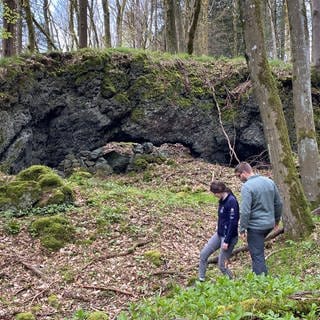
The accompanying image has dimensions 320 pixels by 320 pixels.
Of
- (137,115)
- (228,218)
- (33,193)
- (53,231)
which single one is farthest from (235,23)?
(228,218)

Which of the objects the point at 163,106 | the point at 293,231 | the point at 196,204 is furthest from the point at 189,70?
the point at 293,231

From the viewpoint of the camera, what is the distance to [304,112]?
1008 cm

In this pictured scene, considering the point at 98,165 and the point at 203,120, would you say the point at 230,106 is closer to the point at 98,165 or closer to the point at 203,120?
the point at 203,120

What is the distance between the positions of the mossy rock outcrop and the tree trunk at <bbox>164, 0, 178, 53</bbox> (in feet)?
36.8

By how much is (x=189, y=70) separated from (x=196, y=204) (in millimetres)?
7579

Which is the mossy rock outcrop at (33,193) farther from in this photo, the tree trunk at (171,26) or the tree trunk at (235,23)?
the tree trunk at (235,23)

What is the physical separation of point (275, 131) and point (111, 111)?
931 cm

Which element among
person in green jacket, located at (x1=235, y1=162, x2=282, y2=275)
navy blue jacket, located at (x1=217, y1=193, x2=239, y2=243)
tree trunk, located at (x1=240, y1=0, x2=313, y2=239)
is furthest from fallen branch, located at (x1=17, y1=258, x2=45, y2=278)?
tree trunk, located at (x1=240, y1=0, x2=313, y2=239)

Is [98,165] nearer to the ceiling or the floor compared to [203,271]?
nearer to the ceiling

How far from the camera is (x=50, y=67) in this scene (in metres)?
16.0

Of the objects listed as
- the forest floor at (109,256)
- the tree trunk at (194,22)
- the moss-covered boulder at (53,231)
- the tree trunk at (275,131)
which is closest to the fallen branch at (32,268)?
the forest floor at (109,256)

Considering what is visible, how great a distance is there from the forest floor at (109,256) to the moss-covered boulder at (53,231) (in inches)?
5.6

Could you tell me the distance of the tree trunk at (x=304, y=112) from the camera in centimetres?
991

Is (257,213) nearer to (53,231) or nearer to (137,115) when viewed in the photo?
(53,231)
